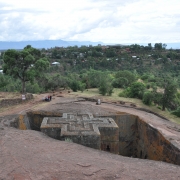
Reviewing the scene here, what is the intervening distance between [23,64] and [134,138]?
1000 centimetres

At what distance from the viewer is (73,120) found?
1164cm

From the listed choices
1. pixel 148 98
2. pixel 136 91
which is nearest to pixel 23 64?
pixel 148 98

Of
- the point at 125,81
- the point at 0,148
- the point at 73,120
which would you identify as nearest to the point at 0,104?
the point at 73,120

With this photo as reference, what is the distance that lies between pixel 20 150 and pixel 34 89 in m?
19.7

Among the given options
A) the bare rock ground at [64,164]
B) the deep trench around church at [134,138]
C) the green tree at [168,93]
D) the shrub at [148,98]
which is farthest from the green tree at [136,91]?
the bare rock ground at [64,164]

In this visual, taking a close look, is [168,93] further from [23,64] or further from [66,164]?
[66,164]

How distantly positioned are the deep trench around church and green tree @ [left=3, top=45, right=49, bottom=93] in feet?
17.5

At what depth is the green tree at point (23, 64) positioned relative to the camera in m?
18.5

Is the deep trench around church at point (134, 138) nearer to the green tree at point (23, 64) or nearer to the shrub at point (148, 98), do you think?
the shrub at point (148, 98)

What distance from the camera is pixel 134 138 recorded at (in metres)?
14.3

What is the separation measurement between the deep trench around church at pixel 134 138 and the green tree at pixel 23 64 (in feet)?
17.5

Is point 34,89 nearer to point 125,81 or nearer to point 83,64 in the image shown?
point 125,81

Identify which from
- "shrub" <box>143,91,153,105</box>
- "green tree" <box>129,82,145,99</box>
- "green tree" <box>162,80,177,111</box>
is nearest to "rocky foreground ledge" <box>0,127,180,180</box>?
"green tree" <box>162,80,177,111</box>

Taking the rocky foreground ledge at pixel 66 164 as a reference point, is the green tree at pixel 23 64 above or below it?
above
